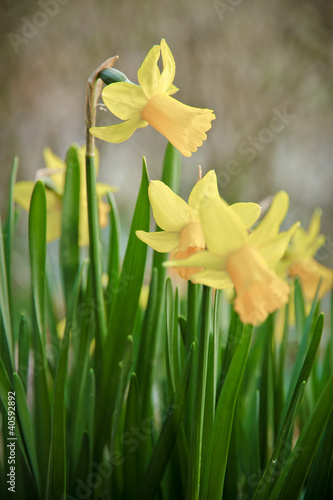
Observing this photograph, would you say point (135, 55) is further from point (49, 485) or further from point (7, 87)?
point (49, 485)

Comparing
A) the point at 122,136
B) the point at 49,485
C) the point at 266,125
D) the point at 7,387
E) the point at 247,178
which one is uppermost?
the point at 266,125

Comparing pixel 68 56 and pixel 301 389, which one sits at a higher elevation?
pixel 68 56

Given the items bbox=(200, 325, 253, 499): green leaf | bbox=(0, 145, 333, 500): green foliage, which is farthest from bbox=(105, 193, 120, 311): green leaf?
bbox=(200, 325, 253, 499): green leaf

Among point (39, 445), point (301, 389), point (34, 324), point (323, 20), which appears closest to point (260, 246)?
point (301, 389)

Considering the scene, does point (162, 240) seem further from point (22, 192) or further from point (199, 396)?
point (22, 192)

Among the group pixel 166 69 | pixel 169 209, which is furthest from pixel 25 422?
pixel 166 69
